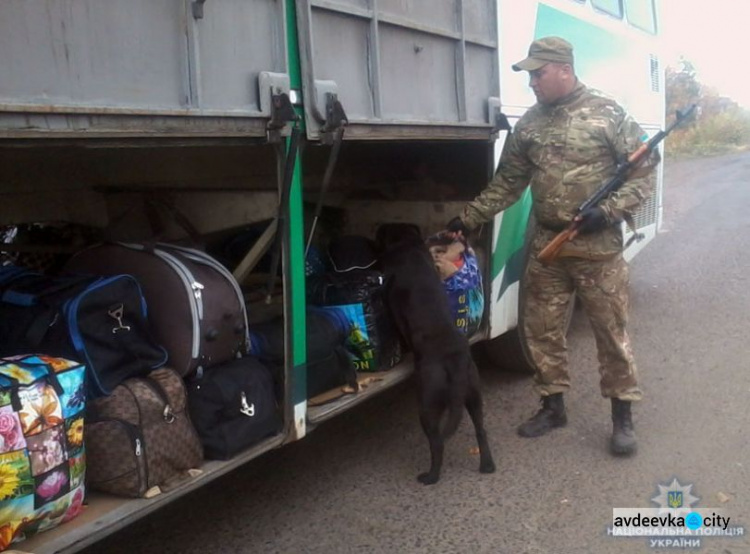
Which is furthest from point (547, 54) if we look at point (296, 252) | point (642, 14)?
point (642, 14)

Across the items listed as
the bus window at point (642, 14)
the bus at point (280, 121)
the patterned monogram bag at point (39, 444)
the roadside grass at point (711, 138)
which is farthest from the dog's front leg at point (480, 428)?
the roadside grass at point (711, 138)

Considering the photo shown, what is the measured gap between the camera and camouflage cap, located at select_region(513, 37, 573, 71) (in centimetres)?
382

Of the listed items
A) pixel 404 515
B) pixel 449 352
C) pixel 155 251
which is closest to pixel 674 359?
pixel 449 352

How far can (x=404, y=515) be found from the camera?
342 centimetres

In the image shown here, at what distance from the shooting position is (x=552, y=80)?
12.7ft

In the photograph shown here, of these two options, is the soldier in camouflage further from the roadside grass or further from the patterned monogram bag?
the roadside grass

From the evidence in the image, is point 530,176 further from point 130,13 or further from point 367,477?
point 130,13

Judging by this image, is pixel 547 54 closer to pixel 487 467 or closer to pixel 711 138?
pixel 487 467

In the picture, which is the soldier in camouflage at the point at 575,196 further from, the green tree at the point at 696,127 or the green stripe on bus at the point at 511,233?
the green tree at the point at 696,127

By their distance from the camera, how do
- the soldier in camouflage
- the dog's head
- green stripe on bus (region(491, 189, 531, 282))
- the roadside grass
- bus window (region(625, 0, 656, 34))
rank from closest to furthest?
the soldier in camouflage, the dog's head, green stripe on bus (region(491, 189, 531, 282)), bus window (region(625, 0, 656, 34)), the roadside grass

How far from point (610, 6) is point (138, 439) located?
4.55 m

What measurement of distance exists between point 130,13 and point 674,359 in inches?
171

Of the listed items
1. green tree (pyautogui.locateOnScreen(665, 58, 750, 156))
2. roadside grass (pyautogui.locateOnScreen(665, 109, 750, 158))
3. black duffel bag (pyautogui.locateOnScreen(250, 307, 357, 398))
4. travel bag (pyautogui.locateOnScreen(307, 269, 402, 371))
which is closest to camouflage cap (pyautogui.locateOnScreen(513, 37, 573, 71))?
travel bag (pyautogui.locateOnScreen(307, 269, 402, 371))
